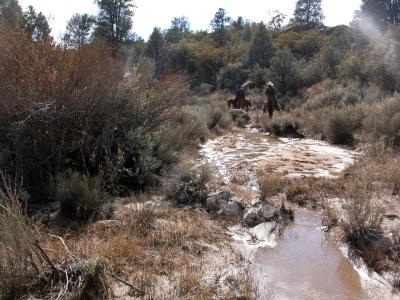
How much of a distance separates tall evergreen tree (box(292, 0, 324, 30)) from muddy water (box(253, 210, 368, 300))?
62.8 metres

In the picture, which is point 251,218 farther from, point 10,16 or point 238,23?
point 238,23

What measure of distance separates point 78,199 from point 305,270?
2864 mm

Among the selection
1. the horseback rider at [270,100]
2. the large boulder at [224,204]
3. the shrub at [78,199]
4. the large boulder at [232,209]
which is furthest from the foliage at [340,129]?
the shrub at [78,199]

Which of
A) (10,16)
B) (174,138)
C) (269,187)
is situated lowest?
(269,187)

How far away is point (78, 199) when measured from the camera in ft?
17.5

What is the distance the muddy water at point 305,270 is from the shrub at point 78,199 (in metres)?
2.14

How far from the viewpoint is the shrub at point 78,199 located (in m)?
5.29

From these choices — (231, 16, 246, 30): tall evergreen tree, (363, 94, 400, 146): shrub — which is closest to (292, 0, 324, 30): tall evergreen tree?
(231, 16, 246, 30): tall evergreen tree

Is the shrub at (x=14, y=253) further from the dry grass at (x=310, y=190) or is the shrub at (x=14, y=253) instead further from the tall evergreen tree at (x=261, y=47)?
the tall evergreen tree at (x=261, y=47)

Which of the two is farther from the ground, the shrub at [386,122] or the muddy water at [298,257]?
the shrub at [386,122]

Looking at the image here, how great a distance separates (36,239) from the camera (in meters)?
3.26

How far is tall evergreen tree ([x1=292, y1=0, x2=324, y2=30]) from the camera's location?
63469 mm

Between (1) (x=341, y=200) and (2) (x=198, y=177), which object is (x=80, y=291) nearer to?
(2) (x=198, y=177)

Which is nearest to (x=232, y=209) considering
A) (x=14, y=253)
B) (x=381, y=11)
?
(x=14, y=253)
